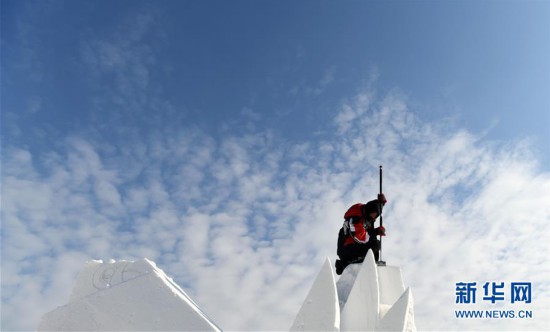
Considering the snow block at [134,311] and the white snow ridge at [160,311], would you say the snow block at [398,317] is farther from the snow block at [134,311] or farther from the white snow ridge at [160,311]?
the snow block at [134,311]

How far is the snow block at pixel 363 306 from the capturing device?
41.7ft

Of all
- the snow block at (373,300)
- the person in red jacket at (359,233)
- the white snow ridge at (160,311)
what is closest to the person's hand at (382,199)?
the person in red jacket at (359,233)

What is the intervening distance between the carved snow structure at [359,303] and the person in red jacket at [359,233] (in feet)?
1.78

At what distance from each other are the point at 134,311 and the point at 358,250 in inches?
301

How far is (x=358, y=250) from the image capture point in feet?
51.6

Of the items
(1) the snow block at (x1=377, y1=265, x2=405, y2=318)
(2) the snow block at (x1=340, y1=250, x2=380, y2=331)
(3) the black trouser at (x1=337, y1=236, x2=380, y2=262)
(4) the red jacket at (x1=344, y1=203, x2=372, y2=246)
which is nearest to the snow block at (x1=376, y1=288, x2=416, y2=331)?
(2) the snow block at (x1=340, y1=250, x2=380, y2=331)

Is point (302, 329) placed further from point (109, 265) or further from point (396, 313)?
point (109, 265)

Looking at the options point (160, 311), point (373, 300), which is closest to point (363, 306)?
point (373, 300)

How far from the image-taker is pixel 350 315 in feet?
42.2

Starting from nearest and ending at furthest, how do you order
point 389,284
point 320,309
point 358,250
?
point 320,309 < point 389,284 < point 358,250

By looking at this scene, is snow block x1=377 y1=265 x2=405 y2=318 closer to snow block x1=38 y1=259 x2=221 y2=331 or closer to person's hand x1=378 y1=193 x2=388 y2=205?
person's hand x1=378 y1=193 x2=388 y2=205

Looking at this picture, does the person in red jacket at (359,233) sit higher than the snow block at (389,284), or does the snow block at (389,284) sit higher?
the person in red jacket at (359,233)

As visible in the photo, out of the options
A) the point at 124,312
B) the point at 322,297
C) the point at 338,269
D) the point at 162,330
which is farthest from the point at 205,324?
the point at 338,269

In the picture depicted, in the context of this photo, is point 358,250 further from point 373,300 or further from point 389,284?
point 373,300
